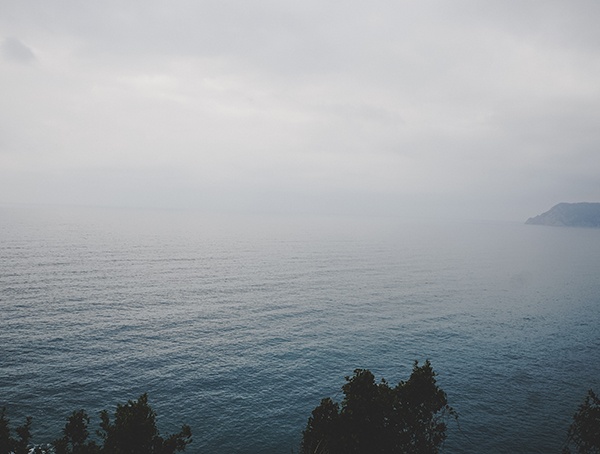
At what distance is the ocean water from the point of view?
150 feet

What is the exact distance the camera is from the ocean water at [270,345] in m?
45.8

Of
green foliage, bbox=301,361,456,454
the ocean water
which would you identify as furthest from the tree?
the ocean water

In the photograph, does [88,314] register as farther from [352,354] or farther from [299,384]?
[352,354]

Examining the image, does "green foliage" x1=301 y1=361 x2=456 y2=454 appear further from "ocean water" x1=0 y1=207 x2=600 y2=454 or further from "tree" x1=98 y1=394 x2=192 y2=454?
"ocean water" x1=0 y1=207 x2=600 y2=454

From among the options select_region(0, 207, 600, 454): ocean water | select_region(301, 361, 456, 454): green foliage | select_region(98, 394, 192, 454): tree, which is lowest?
select_region(0, 207, 600, 454): ocean water

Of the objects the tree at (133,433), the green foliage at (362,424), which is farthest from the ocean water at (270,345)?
the tree at (133,433)

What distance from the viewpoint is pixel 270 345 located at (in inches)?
2613

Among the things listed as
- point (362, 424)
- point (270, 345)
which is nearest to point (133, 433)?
point (362, 424)

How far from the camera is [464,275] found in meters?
145

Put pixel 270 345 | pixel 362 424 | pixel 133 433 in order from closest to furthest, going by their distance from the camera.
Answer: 1. pixel 133 433
2. pixel 362 424
3. pixel 270 345

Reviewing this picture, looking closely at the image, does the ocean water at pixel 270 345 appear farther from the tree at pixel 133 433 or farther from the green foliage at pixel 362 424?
the tree at pixel 133 433

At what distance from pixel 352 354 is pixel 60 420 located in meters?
42.5

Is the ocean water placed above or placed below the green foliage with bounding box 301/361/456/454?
below

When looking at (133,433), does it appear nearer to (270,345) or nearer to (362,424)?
(362,424)
